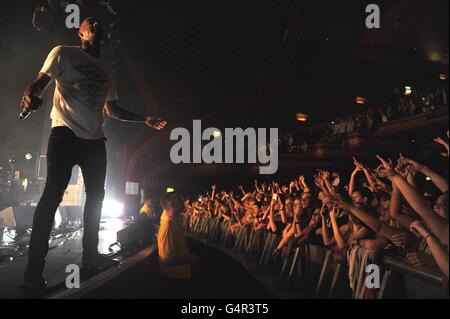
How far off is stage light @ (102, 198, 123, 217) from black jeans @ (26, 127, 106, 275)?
16.1 meters

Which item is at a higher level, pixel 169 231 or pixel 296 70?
pixel 296 70

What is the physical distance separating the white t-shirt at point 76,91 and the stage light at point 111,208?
16.2m

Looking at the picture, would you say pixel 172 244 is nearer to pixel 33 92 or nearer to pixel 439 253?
pixel 33 92

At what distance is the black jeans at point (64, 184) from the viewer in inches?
71.8

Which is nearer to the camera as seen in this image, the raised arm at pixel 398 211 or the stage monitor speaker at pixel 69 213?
the raised arm at pixel 398 211

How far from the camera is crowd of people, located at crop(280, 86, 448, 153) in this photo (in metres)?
10.6

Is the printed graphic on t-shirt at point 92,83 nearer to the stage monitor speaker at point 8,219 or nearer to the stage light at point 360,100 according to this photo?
the stage monitor speaker at point 8,219

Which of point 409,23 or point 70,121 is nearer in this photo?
point 70,121

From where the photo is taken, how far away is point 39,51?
8445 millimetres

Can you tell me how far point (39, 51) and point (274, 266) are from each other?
7.48m

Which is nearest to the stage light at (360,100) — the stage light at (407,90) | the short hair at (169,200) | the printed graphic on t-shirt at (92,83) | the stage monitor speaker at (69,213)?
the stage light at (407,90)
